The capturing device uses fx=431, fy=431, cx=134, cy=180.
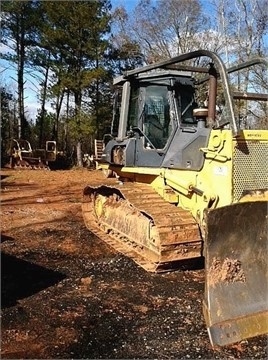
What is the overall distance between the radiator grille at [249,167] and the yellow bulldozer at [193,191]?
0.01 metres

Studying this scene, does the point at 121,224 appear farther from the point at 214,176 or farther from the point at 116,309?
the point at 116,309

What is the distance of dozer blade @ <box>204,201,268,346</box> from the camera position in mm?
3469

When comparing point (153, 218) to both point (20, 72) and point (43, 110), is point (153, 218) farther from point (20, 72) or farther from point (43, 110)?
point (43, 110)

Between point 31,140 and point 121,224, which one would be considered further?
point 31,140

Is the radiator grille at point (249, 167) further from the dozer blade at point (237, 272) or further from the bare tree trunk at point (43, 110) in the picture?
the bare tree trunk at point (43, 110)

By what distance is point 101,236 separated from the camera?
649 centimetres

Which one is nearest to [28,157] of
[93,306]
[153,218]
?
[153,218]

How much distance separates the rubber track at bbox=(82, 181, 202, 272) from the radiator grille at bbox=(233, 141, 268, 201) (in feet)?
2.10

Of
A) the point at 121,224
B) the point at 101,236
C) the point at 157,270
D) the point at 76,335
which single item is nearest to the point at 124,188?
the point at 121,224

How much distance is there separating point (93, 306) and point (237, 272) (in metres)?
1.34

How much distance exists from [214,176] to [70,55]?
19.8 meters

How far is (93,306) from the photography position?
3.95 meters

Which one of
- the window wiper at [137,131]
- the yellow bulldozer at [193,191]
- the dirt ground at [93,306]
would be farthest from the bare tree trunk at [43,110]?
the dirt ground at [93,306]

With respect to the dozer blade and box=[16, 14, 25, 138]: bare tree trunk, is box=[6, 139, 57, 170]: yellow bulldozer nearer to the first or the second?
box=[16, 14, 25, 138]: bare tree trunk
